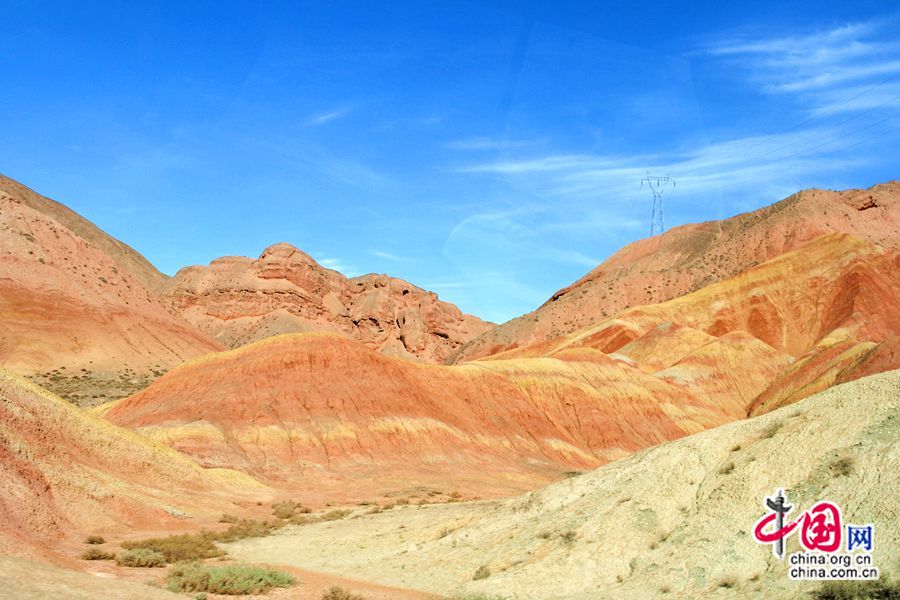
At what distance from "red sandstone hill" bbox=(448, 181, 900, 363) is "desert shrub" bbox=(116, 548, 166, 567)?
116 meters

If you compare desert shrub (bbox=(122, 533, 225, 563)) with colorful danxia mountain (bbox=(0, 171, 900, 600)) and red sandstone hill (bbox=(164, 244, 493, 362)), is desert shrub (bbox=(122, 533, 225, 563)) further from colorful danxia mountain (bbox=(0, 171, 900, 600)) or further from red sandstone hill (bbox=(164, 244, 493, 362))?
red sandstone hill (bbox=(164, 244, 493, 362))

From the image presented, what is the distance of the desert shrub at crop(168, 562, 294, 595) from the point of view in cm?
1739

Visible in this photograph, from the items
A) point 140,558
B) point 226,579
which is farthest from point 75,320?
point 226,579

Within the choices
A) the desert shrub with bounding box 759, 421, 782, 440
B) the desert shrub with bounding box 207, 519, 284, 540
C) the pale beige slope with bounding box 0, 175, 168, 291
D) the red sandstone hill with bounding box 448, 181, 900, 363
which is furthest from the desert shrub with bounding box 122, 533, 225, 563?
the pale beige slope with bounding box 0, 175, 168, 291

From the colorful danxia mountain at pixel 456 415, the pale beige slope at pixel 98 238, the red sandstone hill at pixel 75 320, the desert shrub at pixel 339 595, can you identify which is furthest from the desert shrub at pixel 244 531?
the pale beige slope at pixel 98 238

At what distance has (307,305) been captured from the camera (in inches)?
6339

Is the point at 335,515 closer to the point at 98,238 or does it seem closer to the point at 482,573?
the point at 482,573

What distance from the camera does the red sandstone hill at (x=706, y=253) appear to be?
12756cm

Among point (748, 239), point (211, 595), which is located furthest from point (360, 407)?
point (748, 239)

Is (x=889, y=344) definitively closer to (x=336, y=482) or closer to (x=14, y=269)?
(x=336, y=482)

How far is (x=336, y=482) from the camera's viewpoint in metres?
52.7

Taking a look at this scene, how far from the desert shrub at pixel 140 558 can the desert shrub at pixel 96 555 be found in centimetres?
20

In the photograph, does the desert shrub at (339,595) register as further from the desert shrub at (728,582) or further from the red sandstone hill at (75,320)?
the red sandstone hill at (75,320)

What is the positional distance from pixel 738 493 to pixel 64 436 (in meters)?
26.2
